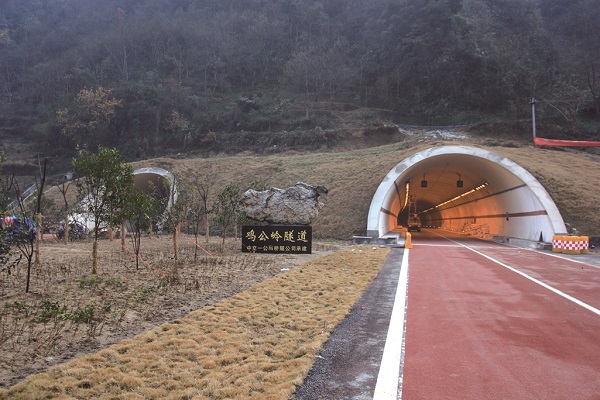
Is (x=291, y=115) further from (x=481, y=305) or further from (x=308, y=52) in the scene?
(x=481, y=305)

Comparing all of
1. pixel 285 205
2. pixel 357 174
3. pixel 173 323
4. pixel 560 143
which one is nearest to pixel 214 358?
pixel 173 323

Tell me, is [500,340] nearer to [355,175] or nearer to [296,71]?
[355,175]

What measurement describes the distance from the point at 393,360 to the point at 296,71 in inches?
2414

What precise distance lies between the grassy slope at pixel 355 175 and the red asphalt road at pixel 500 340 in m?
13.1

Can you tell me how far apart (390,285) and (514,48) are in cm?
5441

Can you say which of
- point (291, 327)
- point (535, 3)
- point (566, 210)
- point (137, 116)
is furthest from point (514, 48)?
point (291, 327)

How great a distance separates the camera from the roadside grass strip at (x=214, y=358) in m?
3.94

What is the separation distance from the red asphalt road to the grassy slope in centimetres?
1313

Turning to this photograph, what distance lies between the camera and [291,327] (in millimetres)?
6227

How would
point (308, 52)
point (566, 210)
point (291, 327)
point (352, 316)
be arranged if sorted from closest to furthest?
point (291, 327)
point (352, 316)
point (566, 210)
point (308, 52)

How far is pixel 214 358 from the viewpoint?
483 cm

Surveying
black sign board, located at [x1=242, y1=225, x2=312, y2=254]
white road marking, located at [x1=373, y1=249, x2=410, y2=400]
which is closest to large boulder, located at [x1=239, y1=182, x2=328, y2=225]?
black sign board, located at [x1=242, y1=225, x2=312, y2=254]

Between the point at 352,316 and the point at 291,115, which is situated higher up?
the point at 291,115

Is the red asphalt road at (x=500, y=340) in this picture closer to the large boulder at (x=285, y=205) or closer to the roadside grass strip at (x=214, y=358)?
the roadside grass strip at (x=214, y=358)
